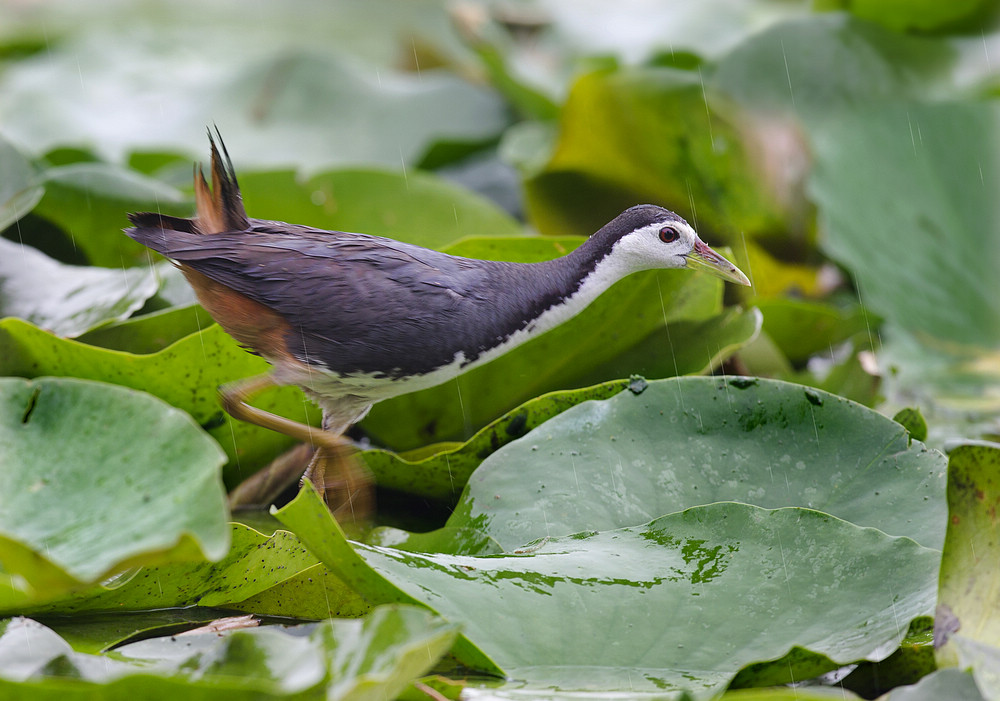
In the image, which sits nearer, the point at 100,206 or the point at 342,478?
the point at 342,478

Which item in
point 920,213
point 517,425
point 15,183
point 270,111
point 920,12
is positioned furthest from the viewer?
point 270,111

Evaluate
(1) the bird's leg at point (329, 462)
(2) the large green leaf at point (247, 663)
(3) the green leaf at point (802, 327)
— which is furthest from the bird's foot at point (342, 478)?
(3) the green leaf at point (802, 327)

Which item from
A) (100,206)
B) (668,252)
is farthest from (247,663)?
(100,206)

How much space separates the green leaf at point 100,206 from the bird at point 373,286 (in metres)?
0.51

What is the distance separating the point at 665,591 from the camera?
863mm

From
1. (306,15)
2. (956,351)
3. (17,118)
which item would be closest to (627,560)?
(956,351)

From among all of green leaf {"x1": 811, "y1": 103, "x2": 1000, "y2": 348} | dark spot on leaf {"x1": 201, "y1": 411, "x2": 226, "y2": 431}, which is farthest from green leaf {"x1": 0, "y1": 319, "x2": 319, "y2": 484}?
green leaf {"x1": 811, "y1": 103, "x2": 1000, "y2": 348}

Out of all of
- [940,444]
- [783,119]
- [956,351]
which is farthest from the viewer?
[783,119]

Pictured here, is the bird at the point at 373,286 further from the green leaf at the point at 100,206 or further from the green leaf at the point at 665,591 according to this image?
the green leaf at the point at 100,206

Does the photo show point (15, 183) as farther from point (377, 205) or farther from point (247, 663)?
point (247, 663)

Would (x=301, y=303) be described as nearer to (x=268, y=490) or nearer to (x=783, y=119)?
(x=268, y=490)

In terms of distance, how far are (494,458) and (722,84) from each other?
1280mm

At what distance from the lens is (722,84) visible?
6.53 feet

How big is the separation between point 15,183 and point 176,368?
567 millimetres
